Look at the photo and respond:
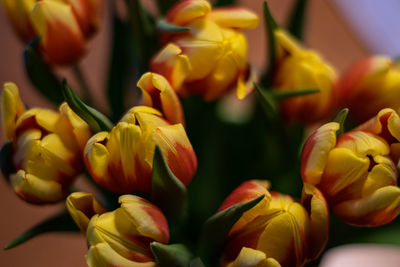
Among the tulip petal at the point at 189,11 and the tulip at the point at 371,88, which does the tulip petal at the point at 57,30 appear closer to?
the tulip petal at the point at 189,11

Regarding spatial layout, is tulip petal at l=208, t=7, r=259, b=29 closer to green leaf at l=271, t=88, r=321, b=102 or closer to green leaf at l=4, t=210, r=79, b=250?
green leaf at l=271, t=88, r=321, b=102

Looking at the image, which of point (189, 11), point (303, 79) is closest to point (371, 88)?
point (303, 79)

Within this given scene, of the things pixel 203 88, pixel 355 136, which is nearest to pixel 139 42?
pixel 203 88

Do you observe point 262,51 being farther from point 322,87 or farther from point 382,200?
point 382,200

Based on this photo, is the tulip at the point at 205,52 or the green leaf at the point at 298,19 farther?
the green leaf at the point at 298,19

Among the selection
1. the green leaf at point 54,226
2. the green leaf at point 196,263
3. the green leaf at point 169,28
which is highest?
the green leaf at point 169,28

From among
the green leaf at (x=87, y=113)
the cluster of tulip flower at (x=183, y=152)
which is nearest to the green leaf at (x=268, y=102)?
the cluster of tulip flower at (x=183, y=152)

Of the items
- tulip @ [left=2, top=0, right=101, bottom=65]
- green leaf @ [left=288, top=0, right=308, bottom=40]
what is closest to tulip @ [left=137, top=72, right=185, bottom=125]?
tulip @ [left=2, top=0, right=101, bottom=65]
